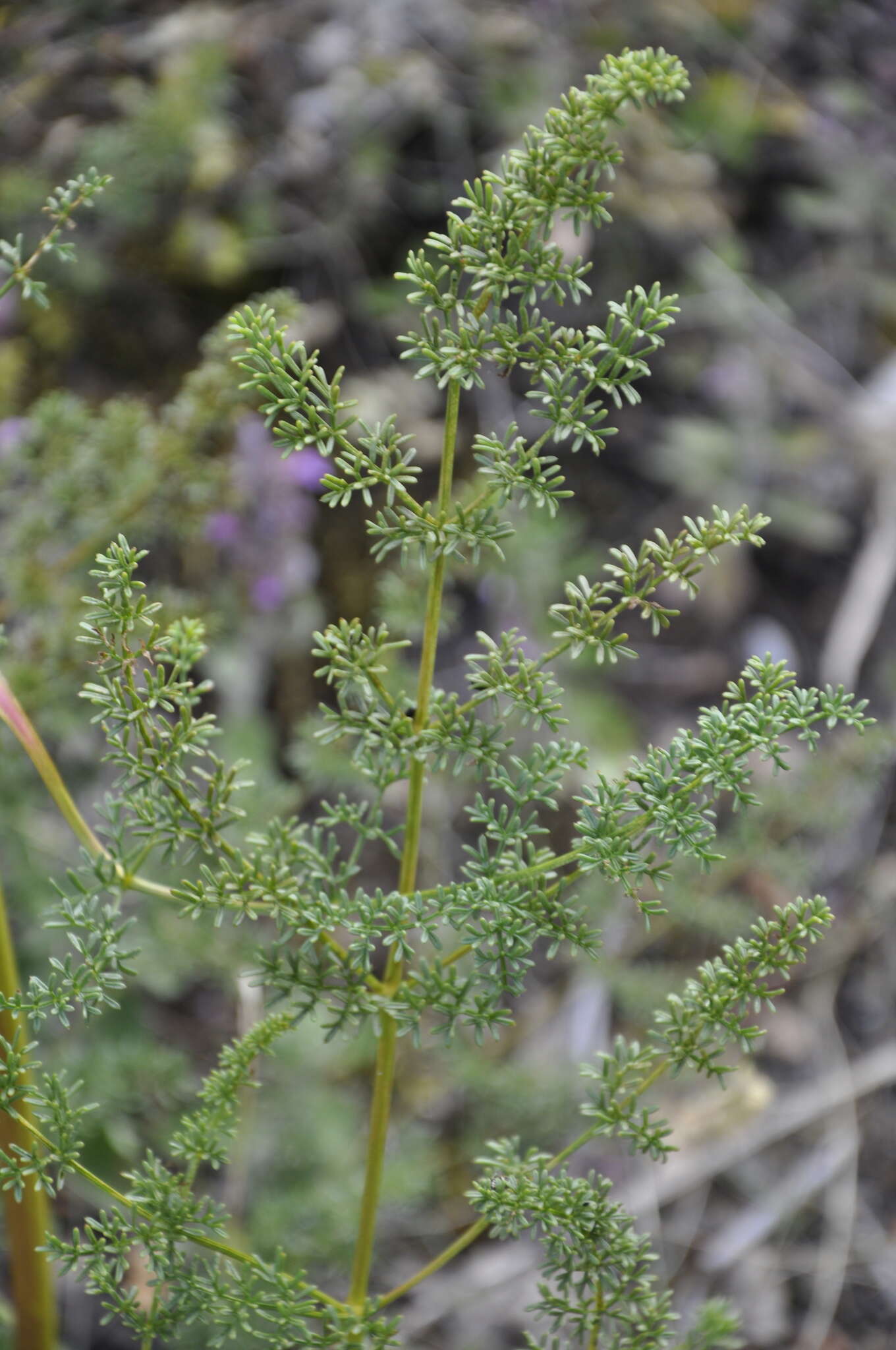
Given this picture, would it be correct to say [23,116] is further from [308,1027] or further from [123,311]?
[308,1027]

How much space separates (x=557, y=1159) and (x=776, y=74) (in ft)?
8.87

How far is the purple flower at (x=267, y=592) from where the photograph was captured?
1848 millimetres

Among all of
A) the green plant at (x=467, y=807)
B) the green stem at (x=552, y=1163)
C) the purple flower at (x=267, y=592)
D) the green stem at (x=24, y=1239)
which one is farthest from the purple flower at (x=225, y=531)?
the green stem at (x=552, y=1163)

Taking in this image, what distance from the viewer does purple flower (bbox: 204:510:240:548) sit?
1798 mm

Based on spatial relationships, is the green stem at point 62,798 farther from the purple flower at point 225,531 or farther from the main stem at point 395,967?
the purple flower at point 225,531

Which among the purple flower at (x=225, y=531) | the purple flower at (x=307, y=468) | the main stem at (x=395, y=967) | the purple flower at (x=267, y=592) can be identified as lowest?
the main stem at (x=395, y=967)

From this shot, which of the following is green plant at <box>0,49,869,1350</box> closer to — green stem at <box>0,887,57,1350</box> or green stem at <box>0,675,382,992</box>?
green stem at <box>0,675,382,992</box>

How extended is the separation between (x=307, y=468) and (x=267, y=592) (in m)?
0.22

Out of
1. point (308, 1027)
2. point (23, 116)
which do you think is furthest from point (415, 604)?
point (23, 116)

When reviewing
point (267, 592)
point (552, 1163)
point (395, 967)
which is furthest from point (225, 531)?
point (552, 1163)

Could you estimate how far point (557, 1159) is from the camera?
0.68m

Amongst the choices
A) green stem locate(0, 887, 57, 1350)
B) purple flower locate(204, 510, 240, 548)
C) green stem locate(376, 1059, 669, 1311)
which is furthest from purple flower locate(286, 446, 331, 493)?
green stem locate(376, 1059, 669, 1311)

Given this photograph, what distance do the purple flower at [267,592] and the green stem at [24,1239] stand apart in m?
1.00

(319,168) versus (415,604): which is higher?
(319,168)
